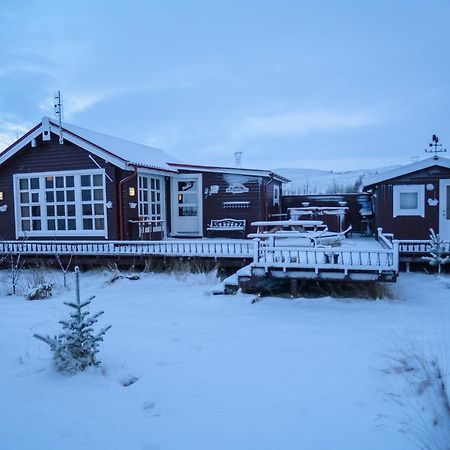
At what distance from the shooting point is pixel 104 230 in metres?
12.6

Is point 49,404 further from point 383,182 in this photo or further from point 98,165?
point 383,182

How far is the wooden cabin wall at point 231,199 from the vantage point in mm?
14117

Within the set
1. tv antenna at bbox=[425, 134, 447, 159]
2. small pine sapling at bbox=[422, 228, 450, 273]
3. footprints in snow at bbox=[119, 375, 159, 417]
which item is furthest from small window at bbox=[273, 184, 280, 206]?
footprints in snow at bbox=[119, 375, 159, 417]

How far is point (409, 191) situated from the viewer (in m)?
12.2

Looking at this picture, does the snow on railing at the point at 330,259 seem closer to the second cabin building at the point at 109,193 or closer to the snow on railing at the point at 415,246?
the snow on railing at the point at 415,246

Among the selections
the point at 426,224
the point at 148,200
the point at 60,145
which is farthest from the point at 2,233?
the point at 426,224

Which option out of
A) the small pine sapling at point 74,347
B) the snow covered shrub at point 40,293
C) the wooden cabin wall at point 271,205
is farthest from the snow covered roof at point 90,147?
the small pine sapling at point 74,347

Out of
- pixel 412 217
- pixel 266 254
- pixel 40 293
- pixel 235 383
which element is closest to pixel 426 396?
pixel 235 383

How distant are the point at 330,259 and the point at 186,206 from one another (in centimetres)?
806

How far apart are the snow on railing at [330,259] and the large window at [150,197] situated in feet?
20.4

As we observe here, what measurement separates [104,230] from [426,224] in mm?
10122

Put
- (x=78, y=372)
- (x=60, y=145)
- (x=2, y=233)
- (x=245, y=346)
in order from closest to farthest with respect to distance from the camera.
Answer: (x=78, y=372)
(x=245, y=346)
(x=60, y=145)
(x=2, y=233)

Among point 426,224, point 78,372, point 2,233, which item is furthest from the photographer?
point 2,233

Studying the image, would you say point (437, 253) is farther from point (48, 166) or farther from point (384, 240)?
point (48, 166)
